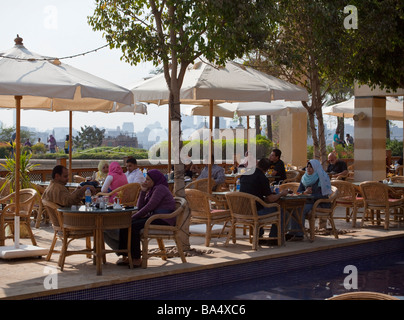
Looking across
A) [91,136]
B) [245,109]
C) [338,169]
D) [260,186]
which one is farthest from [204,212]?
[91,136]

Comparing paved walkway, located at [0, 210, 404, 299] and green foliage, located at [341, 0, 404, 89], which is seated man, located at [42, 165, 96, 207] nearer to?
paved walkway, located at [0, 210, 404, 299]

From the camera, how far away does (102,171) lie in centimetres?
1161

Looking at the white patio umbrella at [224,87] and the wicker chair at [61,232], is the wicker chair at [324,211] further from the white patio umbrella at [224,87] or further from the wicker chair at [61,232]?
the wicker chair at [61,232]

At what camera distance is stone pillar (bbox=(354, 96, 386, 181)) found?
16.7m

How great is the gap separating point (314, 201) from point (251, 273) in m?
2.23

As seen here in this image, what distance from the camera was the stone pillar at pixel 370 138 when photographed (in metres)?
16.7

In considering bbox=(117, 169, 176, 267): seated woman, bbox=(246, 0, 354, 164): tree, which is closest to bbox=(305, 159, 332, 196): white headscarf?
bbox=(246, 0, 354, 164): tree

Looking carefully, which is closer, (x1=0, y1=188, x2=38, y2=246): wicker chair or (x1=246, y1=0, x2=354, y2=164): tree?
(x1=0, y1=188, x2=38, y2=246): wicker chair

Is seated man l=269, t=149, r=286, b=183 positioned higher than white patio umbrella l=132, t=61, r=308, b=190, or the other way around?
white patio umbrella l=132, t=61, r=308, b=190

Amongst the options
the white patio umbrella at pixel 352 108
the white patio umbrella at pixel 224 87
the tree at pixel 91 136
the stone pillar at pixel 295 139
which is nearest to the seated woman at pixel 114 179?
the white patio umbrella at pixel 224 87

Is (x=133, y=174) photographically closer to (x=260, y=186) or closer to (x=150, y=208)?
(x=260, y=186)

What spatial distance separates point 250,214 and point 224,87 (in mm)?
1732

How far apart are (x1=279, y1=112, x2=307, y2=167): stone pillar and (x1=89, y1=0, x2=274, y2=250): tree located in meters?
13.1

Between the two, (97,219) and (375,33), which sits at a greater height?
Answer: (375,33)
